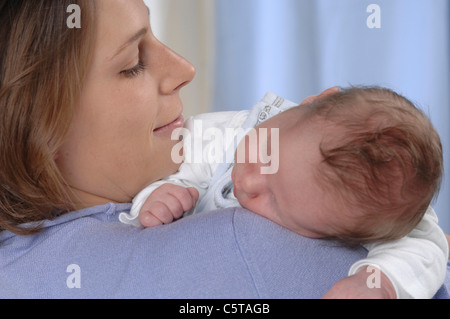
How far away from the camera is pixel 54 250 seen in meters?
0.99

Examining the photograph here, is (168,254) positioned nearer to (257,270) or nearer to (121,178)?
(257,270)

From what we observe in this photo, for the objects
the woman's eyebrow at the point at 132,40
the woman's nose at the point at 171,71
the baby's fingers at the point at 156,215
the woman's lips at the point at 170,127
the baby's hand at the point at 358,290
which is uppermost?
the woman's eyebrow at the point at 132,40

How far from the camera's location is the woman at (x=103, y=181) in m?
0.88

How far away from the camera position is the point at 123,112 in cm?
113

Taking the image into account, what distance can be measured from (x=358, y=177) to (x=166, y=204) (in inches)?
14.8

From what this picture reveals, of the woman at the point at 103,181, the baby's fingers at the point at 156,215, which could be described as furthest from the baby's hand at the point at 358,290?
the baby's fingers at the point at 156,215

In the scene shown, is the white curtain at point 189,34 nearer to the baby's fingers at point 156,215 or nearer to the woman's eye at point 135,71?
the woman's eye at point 135,71

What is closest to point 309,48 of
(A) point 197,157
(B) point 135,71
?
(A) point 197,157

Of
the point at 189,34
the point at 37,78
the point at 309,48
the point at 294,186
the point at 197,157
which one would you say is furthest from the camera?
the point at 189,34

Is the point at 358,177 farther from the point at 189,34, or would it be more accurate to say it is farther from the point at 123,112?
the point at 189,34

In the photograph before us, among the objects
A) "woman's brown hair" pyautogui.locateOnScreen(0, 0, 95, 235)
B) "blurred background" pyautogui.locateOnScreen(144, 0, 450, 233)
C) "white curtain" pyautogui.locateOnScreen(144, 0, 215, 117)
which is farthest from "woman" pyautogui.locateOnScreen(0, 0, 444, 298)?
"white curtain" pyautogui.locateOnScreen(144, 0, 215, 117)

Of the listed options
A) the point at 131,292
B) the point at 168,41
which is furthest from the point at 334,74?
the point at 131,292

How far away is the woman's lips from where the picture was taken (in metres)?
1.24
